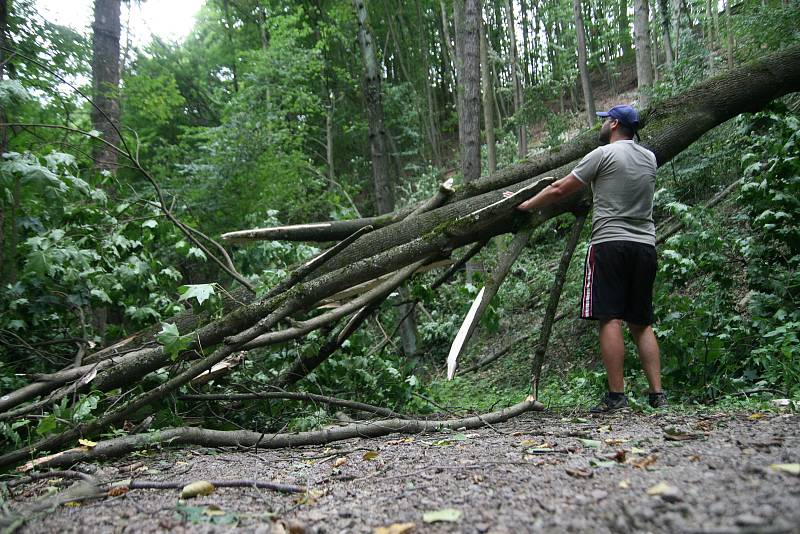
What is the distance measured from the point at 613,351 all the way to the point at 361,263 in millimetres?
1812

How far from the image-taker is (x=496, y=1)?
23078 mm

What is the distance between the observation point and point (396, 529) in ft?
5.42

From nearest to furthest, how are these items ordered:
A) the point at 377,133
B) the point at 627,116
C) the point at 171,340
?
the point at 171,340 < the point at 627,116 < the point at 377,133

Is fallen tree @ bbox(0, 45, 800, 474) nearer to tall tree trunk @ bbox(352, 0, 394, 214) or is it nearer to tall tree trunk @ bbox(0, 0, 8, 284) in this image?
tall tree trunk @ bbox(0, 0, 8, 284)

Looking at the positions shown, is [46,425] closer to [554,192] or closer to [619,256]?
[554,192]

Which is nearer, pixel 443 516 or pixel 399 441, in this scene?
pixel 443 516

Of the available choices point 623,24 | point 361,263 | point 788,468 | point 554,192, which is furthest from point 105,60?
point 623,24

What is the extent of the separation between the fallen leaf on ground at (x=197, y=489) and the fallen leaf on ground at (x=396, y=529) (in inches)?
33.8

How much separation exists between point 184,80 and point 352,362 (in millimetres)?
18913

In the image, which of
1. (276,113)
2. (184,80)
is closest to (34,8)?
(276,113)

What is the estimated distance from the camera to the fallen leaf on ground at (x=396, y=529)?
164 centimetres

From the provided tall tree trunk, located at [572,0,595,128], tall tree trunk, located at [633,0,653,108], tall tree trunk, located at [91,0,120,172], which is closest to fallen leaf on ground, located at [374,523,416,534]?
tall tree trunk, located at [91,0,120,172]

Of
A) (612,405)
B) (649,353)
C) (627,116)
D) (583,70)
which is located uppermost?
(583,70)

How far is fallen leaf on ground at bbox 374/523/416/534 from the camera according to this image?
1.64 m
